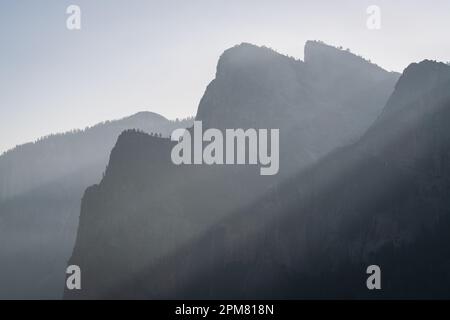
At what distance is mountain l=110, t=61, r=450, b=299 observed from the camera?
110 m

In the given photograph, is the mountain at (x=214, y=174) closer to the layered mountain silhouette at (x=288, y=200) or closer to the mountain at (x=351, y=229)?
the layered mountain silhouette at (x=288, y=200)

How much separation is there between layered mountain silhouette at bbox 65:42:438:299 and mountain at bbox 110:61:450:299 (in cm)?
26

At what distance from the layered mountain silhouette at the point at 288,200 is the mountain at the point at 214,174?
0.33m

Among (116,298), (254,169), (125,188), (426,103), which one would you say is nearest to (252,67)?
(254,169)

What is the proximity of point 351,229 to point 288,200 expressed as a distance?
732 inches

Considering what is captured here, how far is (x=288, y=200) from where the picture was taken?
5192 inches

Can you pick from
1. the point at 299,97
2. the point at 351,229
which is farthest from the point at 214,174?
the point at 351,229

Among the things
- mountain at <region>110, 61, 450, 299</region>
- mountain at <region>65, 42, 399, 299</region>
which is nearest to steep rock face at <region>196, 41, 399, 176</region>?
mountain at <region>65, 42, 399, 299</region>

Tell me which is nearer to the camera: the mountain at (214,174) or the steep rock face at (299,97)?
the mountain at (214,174)

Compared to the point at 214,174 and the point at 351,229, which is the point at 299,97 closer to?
the point at 214,174

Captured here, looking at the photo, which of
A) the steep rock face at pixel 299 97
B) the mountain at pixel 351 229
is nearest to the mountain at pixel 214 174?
the steep rock face at pixel 299 97

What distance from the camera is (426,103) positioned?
119 metres

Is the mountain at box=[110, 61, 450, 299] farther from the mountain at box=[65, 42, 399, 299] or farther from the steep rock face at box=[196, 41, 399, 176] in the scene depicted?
the steep rock face at box=[196, 41, 399, 176]

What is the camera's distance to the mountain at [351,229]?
109812mm
